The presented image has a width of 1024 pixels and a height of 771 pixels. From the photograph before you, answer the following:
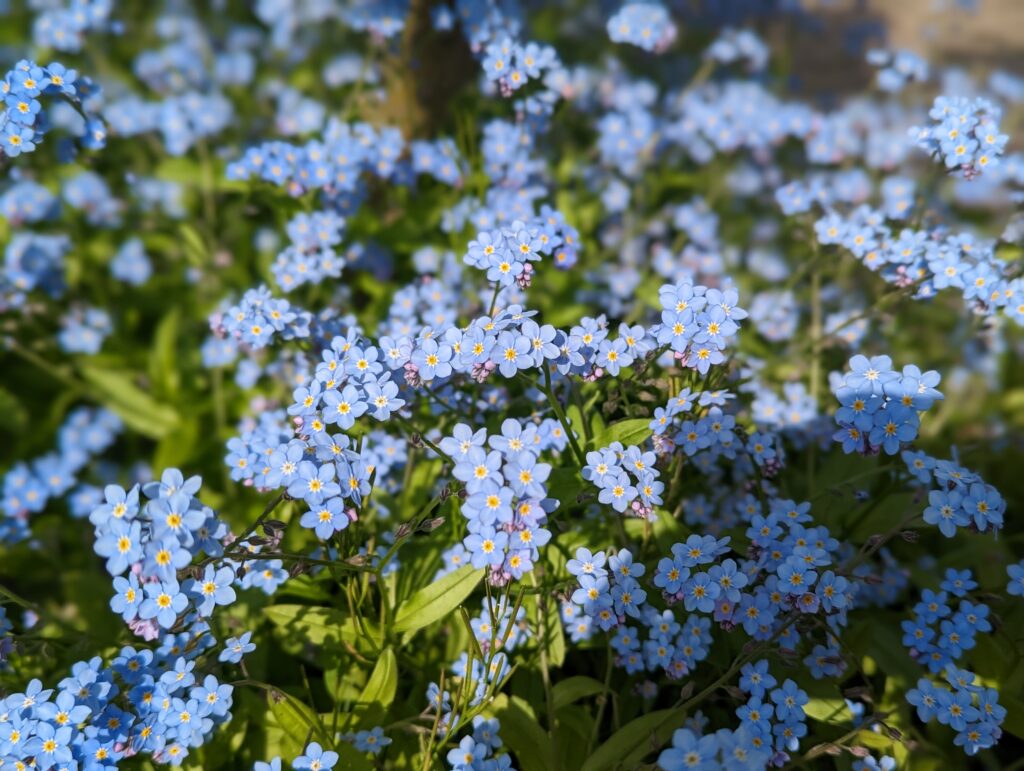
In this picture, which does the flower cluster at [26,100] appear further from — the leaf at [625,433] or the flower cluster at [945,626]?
the flower cluster at [945,626]

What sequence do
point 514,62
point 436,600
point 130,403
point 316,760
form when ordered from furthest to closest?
point 130,403
point 514,62
point 436,600
point 316,760

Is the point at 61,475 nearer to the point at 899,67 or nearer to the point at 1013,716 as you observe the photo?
the point at 1013,716

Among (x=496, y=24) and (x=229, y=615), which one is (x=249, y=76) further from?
(x=229, y=615)

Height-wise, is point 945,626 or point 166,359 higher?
point 166,359

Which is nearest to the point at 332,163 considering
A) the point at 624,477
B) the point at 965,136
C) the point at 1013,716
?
the point at 624,477

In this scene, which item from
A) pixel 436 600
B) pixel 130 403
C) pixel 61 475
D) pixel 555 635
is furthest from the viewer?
pixel 130 403
